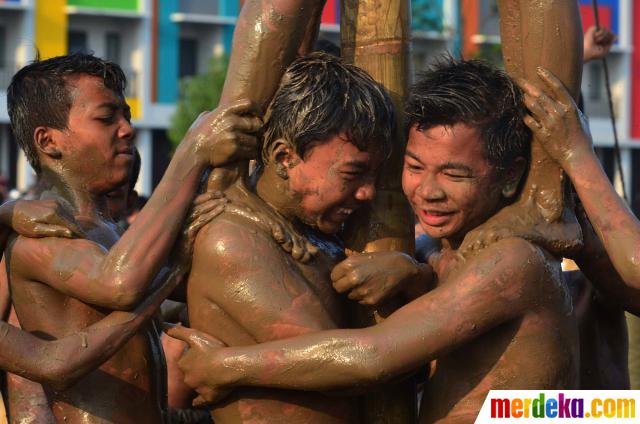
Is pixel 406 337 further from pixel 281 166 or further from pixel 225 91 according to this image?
pixel 225 91

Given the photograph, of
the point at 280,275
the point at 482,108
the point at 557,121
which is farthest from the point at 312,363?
the point at 557,121

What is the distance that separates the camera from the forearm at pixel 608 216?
4.15 meters

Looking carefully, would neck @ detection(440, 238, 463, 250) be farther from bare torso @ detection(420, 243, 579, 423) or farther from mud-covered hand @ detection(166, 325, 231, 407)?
mud-covered hand @ detection(166, 325, 231, 407)

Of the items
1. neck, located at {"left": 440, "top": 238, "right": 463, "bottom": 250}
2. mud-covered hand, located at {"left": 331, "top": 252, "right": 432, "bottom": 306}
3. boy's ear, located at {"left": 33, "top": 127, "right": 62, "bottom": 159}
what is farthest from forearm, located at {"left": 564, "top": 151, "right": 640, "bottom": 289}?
boy's ear, located at {"left": 33, "top": 127, "right": 62, "bottom": 159}

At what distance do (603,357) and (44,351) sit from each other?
218 cm

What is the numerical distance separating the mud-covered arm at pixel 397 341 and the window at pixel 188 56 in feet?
96.0

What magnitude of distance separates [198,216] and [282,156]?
338mm

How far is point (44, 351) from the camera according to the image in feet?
14.1

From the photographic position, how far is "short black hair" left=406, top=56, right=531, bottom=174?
13.9 feet

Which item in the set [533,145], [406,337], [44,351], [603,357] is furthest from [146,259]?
[603,357]

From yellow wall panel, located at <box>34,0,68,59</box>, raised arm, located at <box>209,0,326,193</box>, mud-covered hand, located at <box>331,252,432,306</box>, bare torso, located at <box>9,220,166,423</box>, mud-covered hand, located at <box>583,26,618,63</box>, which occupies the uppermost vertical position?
yellow wall panel, located at <box>34,0,68,59</box>

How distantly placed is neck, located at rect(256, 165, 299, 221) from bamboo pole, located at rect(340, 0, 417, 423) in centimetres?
30

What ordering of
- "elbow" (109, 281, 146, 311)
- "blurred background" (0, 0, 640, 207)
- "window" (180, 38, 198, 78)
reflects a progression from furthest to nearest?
"window" (180, 38, 198, 78), "blurred background" (0, 0, 640, 207), "elbow" (109, 281, 146, 311)

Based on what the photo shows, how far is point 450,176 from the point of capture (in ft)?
13.9
